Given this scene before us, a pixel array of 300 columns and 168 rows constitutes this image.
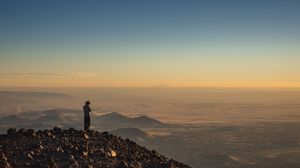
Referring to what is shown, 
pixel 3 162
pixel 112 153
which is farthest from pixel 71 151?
pixel 3 162

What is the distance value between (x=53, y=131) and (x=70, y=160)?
6050mm

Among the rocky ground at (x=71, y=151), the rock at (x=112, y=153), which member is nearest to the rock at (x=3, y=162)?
the rocky ground at (x=71, y=151)

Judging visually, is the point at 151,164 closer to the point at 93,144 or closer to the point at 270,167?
the point at 93,144

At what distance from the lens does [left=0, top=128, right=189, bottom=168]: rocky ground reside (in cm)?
1853

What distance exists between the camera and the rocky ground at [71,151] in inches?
730

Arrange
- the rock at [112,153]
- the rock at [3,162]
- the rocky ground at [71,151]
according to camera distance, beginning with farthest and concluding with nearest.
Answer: the rock at [112,153], the rocky ground at [71,151], the rock at [3,162]

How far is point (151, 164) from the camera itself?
21422 mm

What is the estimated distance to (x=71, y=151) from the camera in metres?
20.3

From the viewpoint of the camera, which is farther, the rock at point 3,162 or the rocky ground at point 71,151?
the rocky ground at point 71,151

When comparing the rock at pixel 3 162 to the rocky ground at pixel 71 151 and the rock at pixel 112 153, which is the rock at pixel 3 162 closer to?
the rocky ground at pixel 71 151

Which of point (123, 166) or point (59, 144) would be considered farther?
point (59, 144)

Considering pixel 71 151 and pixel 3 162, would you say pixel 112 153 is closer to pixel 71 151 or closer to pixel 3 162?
pixel 71 151

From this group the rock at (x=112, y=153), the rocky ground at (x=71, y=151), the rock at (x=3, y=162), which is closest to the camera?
the rock at (x=3, y=162)

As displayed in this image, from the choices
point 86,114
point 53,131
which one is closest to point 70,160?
point 53,131
